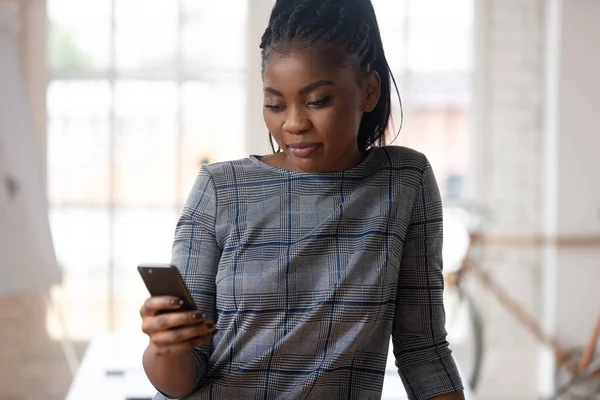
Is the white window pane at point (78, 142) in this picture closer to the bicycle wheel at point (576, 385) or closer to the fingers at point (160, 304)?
the bicycle wheel at point (576, 385)

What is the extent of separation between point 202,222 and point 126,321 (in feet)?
11.9

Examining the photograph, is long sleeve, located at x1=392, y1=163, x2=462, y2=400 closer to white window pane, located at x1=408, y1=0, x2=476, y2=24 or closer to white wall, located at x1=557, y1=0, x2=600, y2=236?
white wall, located at x1=557, y1=0, x2=600, y2=236

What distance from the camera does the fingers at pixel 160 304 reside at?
0.91m

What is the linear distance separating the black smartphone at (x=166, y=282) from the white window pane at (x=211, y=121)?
3607mm

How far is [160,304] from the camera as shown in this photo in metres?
0.92

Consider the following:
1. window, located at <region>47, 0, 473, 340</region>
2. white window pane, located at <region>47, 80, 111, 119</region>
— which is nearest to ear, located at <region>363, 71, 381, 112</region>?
window, located at <region>47, 0, 473, 340</region>

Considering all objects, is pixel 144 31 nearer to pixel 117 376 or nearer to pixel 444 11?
pixel 444 11

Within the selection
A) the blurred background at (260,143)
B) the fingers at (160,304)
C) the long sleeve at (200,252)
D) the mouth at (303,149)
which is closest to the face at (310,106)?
the mouth at (303,149)

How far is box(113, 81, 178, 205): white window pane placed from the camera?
4465mm

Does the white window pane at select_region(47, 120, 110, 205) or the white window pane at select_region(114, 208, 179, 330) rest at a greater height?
the white window pane at select_region(47, 120, 110, 205)

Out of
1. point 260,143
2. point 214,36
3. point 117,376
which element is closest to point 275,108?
point 117,376

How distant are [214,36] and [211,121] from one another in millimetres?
420

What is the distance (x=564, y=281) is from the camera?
172 inches

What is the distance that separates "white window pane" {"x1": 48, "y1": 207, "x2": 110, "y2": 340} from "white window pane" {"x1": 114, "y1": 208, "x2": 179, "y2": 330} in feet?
0.20
